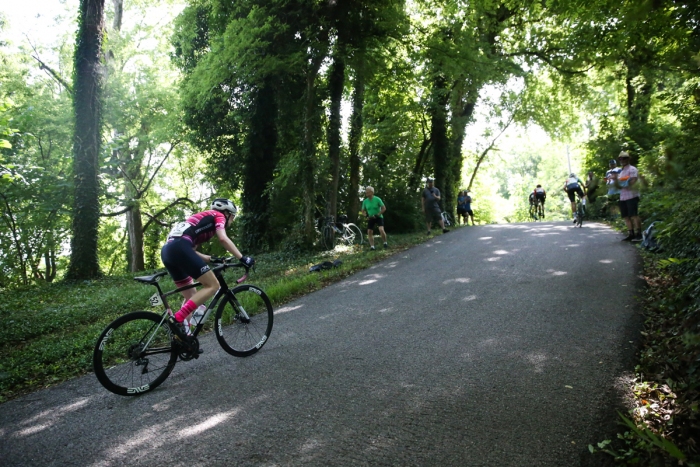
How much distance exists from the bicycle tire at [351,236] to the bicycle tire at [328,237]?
93 cm

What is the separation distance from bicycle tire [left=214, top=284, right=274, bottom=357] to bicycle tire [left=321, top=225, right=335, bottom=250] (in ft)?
31.5

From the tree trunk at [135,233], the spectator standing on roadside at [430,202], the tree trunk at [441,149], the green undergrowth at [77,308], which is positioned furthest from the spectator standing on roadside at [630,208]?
the tree trunk at [135,233]

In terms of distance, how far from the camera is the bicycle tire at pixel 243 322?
5992mm

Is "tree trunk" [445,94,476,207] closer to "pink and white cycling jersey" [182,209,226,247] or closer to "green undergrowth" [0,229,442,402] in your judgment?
"green undergrowth" [0,229,442,402]

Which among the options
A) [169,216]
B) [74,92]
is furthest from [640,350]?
[169,216]

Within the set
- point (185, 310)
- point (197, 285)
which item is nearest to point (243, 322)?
point (197, 285)

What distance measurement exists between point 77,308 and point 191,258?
706cm

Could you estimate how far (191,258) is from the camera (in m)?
5.48

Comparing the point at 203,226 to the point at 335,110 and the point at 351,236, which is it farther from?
the point at 351,236

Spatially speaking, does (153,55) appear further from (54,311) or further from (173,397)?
(173,397)

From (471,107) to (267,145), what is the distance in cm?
1383

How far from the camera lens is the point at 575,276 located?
8.80 m

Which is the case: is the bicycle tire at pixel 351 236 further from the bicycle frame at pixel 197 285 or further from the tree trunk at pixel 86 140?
the bicycle frame at pixel 197 285

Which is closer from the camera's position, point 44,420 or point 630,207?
point 44,420
